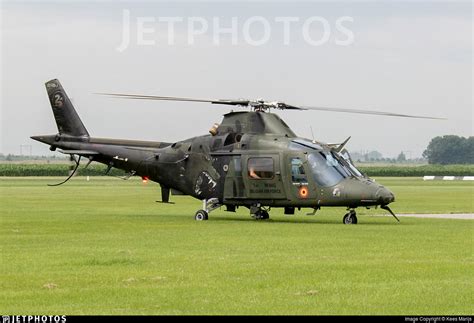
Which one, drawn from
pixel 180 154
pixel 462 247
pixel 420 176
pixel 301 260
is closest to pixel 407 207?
pixel 180 154

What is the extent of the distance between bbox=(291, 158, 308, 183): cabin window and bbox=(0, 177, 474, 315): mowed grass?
1478 mm

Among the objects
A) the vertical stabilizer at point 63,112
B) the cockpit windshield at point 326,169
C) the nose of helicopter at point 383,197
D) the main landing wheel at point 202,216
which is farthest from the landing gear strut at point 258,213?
the vertical stabilizer at point 63,112

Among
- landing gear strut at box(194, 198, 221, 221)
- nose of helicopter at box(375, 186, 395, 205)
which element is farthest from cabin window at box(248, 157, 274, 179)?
nose of helicopter at box(375, 186, 395, 205)

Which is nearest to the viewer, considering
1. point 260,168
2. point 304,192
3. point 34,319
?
point 34,319

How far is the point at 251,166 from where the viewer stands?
122ft

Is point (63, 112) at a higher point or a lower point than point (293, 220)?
higher

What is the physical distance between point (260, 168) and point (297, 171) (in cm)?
→ 140

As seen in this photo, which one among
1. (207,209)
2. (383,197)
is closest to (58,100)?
(207,209)

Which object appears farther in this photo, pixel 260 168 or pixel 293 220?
pixel 293 220

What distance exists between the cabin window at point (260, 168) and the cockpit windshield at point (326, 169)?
5.06 feet

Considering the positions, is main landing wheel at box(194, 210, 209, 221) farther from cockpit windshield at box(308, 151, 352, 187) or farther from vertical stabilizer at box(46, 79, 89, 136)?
vertical stabilizer at box(46, 79, 89, 136)

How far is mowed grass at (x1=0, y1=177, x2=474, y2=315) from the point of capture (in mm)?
16516

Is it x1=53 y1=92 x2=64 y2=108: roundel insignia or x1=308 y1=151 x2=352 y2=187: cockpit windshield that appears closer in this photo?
x1=308 y1=151 x2=352 y2=187: cockpit windshield

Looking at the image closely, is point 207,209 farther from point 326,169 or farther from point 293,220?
point 326,169
